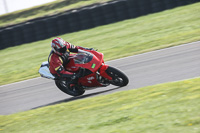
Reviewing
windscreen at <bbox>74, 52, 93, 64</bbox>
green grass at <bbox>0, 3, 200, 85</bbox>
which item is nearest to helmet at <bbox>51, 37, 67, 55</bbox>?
windscreen at <bbox>74, 52, 93, 64</bbox>

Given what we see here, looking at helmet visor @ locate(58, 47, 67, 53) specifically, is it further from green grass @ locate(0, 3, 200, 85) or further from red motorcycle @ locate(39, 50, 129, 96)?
green grass @ locate(0, 3, 200, 85)

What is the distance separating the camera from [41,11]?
64.2 feet

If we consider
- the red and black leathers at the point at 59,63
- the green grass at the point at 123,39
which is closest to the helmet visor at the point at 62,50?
the red and black leathers at the point at 59,63

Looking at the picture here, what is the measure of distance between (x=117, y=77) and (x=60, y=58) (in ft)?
4.67

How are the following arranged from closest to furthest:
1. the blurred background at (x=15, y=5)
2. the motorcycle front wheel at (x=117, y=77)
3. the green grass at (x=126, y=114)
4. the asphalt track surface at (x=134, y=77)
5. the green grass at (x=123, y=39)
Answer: the green grass at (x=126, y=114) < the motorcycle front wheel at (x=117, y=77) < the asphalt track surface at (x=134, y=77) < the green grass at (x=123, y=39) < the blurred background at (x=15, y=5)

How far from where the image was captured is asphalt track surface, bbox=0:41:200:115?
8625mm

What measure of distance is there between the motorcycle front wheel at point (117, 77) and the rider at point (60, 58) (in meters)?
0.86

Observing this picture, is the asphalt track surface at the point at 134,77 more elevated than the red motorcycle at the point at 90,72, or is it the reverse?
the red motorcycle at the point at 90,72

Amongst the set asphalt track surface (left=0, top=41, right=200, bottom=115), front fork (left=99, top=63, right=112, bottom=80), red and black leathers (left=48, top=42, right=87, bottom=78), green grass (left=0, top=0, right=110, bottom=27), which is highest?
green grass (left=0, top=0, right=110, bottom=27)

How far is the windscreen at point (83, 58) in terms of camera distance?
26.1ft

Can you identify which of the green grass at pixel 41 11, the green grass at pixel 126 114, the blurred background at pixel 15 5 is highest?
the blurred background at pixel 15 5

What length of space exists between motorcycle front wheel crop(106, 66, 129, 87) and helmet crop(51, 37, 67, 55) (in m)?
1.13

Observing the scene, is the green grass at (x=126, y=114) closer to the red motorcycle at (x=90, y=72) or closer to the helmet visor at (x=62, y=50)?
the red motorcycle at (x=90, y=72)

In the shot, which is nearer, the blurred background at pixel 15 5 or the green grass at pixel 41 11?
the green grass at pixel 41 11
